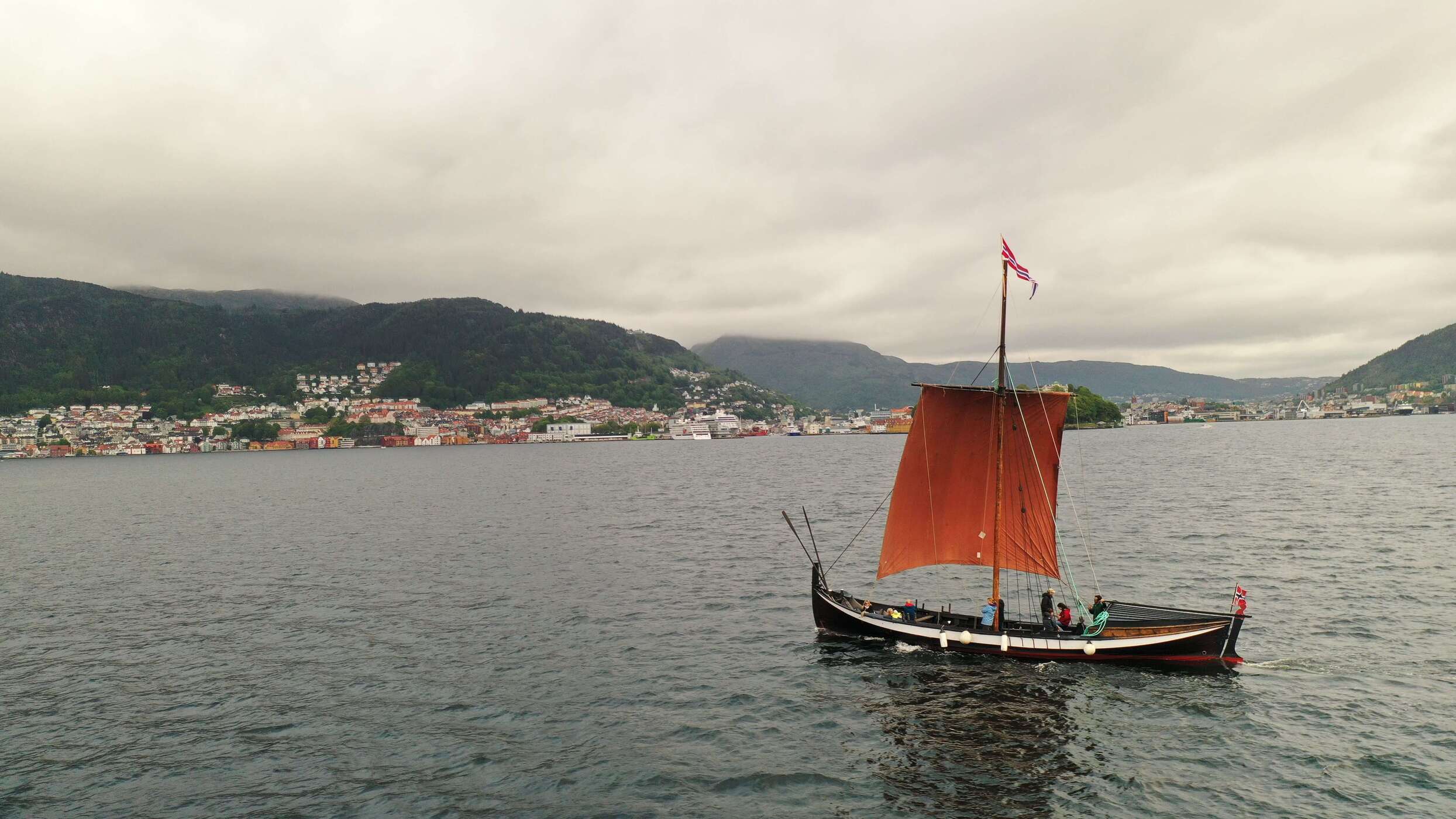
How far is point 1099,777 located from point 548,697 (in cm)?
1753

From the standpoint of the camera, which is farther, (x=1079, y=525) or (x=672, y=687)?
(x=1079, y=525)

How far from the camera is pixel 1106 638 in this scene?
2886cm

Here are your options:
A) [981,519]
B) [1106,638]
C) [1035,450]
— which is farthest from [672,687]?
[1035,450]

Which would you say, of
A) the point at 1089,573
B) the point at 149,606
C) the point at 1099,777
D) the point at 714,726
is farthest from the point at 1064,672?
the point at 149,606

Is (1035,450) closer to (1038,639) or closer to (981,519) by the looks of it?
(981,519)

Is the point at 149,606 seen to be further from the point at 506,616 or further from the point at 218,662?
the point at 506,616

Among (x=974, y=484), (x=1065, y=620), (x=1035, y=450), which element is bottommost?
(x=1065, y=620)

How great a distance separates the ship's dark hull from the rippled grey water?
0.78m

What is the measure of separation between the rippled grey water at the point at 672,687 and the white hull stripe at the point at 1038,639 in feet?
2.88

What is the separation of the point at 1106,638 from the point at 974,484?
801 centimetres

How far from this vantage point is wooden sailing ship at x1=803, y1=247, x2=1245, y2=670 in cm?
2997

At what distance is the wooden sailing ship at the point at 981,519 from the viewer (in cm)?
2997

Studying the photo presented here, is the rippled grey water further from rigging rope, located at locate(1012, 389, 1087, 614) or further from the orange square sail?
rigging rope, located at locate(1012, 389, 1087, 614)

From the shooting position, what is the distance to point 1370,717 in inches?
924
